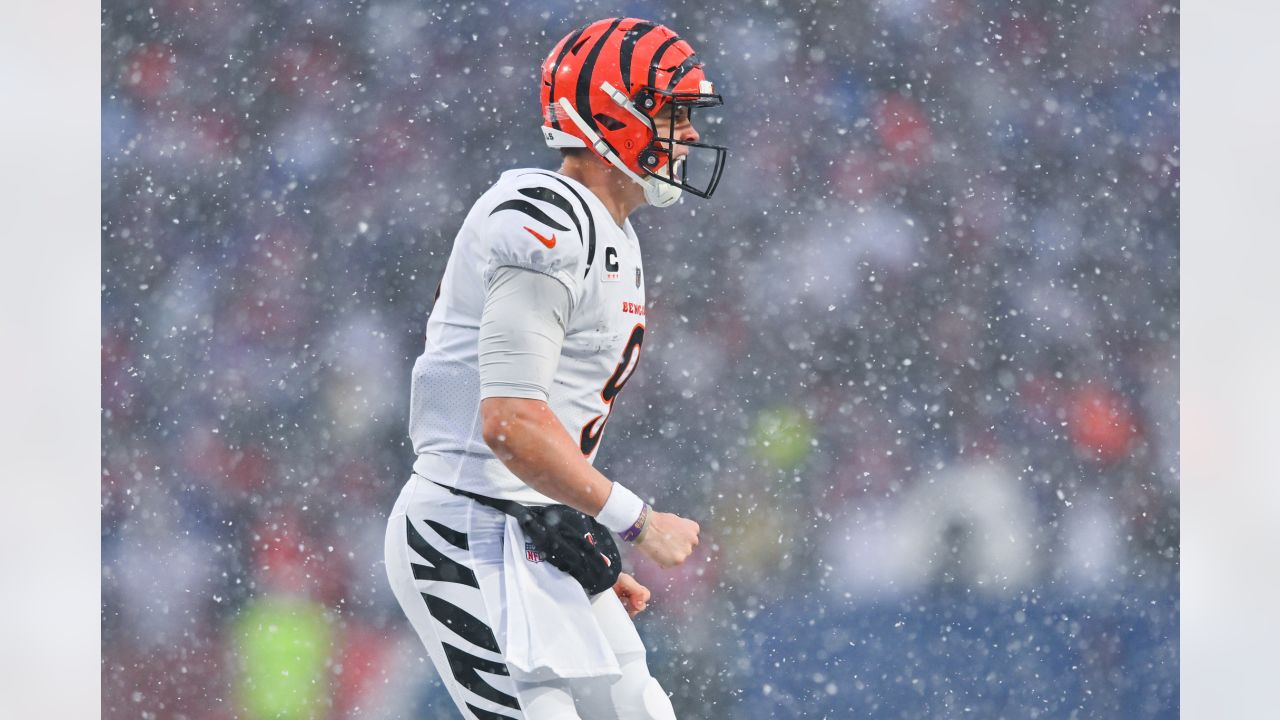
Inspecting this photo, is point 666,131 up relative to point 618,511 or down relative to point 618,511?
up

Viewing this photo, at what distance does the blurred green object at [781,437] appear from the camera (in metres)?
3.08

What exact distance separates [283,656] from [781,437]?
134 centimetres

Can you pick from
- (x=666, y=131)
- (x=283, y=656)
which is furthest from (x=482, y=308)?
(x=283, y=656)

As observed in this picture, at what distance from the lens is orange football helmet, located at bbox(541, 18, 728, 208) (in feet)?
6.65

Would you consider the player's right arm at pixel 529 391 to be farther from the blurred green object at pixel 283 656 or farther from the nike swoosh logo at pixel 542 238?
the blurred green object at pixel 283 656

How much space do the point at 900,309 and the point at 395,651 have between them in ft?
4.91

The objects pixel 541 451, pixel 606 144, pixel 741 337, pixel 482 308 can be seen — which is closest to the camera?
pixel 541 451

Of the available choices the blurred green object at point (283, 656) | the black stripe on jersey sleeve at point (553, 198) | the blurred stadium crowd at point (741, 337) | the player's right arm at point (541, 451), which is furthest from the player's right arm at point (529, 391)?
the blurred green object at point (283, 656)

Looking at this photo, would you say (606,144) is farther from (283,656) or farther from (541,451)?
(283,656)

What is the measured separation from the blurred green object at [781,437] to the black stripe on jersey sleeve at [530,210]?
138cm

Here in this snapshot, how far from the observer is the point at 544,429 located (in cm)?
174

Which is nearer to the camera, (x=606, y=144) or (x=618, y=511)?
(x=618, y=511)

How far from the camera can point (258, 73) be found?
3.09 meters

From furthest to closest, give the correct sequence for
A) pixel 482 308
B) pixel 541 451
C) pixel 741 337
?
1. pixel 741 337
2. pixel 482 308
3. pixel 541 451
